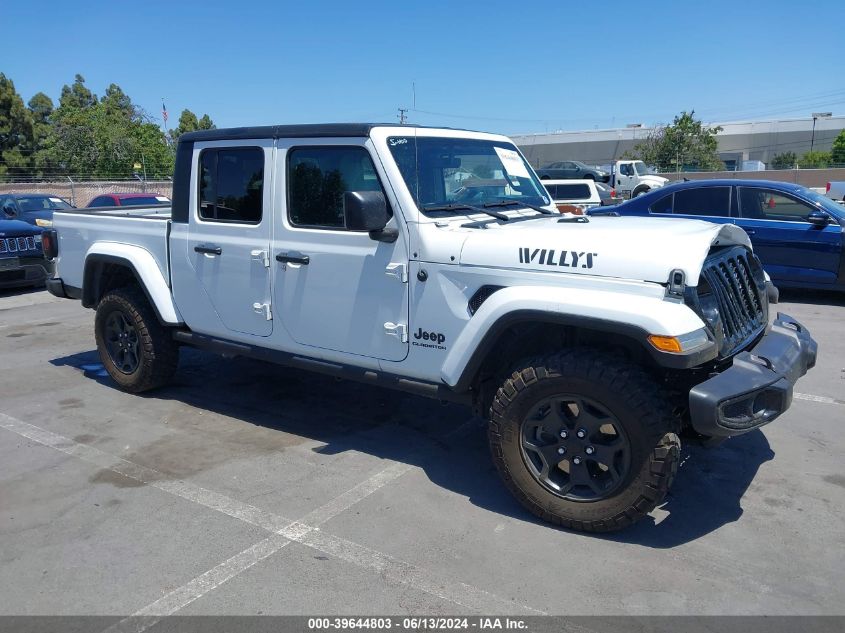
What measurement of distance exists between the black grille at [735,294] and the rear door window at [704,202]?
5.67m

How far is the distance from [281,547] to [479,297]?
5.42 feet

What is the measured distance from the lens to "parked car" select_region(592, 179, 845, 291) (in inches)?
356

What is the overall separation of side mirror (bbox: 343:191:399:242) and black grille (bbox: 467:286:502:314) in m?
0.60

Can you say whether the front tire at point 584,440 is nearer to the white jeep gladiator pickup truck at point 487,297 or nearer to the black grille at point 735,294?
the white jeep gladiator pickup truck at point 487,297

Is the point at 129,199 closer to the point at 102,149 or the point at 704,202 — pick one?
the point at 704,202

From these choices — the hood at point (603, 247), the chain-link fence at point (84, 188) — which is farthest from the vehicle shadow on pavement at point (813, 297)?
the chain-link fence at point (84, 188)

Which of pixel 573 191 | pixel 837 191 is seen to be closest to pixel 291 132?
pixel 573 191

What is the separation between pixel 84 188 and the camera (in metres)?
27.5

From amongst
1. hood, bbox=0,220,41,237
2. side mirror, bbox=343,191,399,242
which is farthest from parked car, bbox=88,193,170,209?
side mirror, bbox=343,191,399,242

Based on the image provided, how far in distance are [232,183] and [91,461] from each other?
2.10m

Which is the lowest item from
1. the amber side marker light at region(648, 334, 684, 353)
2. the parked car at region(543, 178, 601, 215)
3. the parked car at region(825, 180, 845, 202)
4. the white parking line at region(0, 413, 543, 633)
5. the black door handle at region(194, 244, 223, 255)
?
the white parking line at region(0, 413, 543, 633)

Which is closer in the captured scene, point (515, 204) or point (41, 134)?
point (515, 204)

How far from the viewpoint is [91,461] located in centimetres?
473

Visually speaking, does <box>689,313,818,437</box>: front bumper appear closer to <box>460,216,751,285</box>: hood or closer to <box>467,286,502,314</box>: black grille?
<box>460,216,751,285</box>: hood
